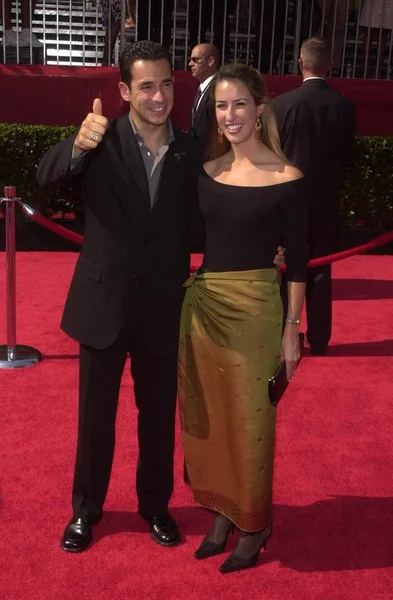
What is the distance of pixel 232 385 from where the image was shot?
3184mm

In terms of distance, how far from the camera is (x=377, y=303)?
7496 mm

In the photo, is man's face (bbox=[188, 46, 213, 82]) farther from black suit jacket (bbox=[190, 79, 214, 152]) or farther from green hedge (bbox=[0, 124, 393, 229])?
green hedge (bbox=[0, 124, 393, 229])

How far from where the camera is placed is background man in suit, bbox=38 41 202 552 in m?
3.05

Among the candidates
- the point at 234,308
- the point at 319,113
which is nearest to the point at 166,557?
the point at 234,308

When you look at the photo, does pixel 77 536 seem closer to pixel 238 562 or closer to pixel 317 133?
pixel 238 562

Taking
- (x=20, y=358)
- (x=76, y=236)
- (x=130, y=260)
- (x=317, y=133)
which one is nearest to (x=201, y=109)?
(x=317, y=133)

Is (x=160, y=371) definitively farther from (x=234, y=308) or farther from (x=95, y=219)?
(x=95, y=219)

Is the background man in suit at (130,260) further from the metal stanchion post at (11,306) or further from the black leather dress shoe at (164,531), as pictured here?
the metal stanchion post at (11,306)

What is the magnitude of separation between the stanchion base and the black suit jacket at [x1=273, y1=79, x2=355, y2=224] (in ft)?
7.21

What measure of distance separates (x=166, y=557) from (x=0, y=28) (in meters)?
10.9

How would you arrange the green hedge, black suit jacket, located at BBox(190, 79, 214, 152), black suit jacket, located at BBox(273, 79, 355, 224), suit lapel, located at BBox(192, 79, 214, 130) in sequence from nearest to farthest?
1. black suit jacket, located at BBox(273, 79, 355, 224)
2. black suit jacket, located at BBox(190, 79, 214, 152)
3. suit lapel, located at BBox(192, 79, 214, 130)
4. the green hedge

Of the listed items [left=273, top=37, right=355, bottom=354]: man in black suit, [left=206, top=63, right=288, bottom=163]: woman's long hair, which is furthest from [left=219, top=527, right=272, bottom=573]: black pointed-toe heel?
[left=273, top=37, right=355, bottom=354]: man in black suit

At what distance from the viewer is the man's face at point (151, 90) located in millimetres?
3012

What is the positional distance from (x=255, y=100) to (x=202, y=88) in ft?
13.8
